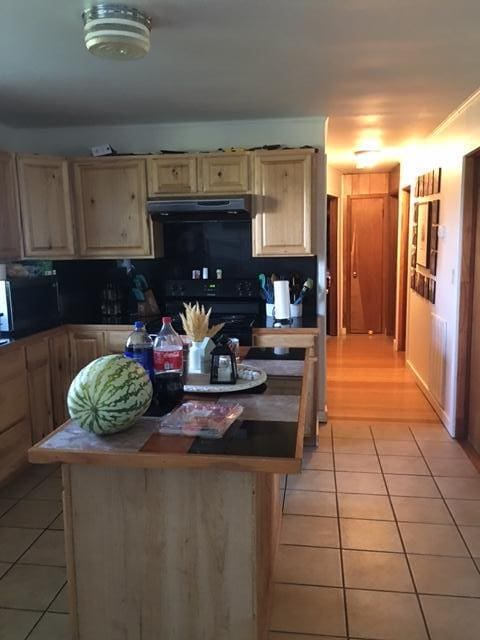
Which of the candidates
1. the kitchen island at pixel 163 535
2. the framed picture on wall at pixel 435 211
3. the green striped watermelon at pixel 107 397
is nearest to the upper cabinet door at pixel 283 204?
the framed picture on wall at pixel 435 211

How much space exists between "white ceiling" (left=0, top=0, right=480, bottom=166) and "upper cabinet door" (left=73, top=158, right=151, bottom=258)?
364 millimetres

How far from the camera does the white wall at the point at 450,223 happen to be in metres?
3.68

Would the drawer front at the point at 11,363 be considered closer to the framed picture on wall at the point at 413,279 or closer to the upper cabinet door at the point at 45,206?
the upper cabinet door at the point at 45,206

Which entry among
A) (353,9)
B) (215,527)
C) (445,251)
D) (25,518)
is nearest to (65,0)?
(353,9)

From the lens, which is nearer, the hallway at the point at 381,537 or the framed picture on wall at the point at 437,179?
the hallway at the point at 381,537

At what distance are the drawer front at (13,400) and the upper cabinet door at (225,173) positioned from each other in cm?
183

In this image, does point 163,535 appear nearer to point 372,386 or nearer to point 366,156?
point 372,386

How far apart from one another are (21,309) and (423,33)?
111 inches

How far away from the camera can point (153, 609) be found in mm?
1682

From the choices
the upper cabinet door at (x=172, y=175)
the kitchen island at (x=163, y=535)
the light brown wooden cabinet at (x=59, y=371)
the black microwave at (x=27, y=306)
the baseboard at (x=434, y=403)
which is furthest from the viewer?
the baseboard at (x=434, y=403)

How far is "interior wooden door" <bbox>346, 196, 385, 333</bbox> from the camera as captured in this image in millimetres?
7637

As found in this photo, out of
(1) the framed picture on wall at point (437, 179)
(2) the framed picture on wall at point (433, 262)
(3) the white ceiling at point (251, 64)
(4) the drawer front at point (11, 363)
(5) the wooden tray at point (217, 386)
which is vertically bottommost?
(4) the drawer front at point (11, 363)

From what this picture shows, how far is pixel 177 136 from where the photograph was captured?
416 cm

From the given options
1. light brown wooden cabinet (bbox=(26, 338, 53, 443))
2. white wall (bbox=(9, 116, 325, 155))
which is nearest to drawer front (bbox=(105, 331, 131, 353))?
light brown wooden cabinet (bbox=(26, 338, 53, 443))
